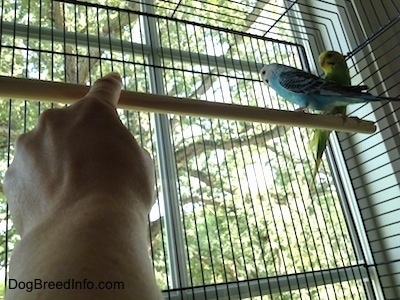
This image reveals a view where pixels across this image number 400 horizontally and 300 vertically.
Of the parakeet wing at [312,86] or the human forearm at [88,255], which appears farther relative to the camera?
the parakeet wing at [312,86]

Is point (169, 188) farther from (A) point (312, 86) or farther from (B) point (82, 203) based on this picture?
(B) point (82, 203)

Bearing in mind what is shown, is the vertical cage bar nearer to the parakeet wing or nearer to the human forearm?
the parakeet wing

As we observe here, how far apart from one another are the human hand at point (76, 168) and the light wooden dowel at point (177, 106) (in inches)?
8.8

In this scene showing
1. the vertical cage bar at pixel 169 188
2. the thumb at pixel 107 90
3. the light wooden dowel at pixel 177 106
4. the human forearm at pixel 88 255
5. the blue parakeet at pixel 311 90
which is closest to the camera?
the human forearm at pixel 88 255

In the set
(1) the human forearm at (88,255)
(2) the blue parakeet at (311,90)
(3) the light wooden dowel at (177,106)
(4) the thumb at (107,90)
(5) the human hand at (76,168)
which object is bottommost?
(1) the human forearm at (88,255)

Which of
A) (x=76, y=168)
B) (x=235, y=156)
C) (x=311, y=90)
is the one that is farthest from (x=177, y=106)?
(x=235, y=156)

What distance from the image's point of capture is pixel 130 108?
0.60 metres

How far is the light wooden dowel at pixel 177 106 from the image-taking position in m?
0.53

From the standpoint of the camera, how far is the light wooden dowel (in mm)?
526

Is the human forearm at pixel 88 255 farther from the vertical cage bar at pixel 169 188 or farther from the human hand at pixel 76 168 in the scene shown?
the vertical cage bar at pixel 169 188

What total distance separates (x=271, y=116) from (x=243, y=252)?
594 millimetres

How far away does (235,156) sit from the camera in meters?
1.35

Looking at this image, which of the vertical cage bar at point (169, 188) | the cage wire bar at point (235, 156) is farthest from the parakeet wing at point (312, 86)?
the vertical cage bar at point (169, 188)

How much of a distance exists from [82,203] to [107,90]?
0.15 meters
